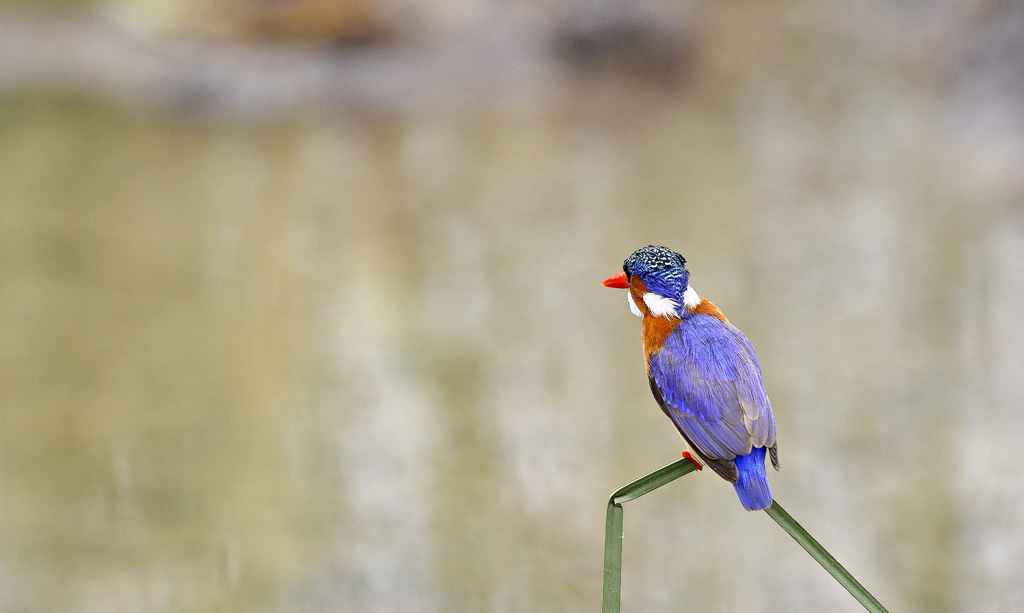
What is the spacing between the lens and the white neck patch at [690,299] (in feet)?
1.40

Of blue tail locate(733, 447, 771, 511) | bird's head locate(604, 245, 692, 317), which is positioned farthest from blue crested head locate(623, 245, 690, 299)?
blue tail locate(733, 447, 771, 511)

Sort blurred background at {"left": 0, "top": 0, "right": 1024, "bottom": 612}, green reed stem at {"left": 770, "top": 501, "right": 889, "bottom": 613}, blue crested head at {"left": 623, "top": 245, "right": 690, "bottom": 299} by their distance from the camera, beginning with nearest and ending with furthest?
green reed stem at {"left": 770, "top": 501, "right": 889, "bottom": 613} < blue crested head at {"left": 623, "top": 245, "right": 690, "bottom": 299} < blurred background at {"left": 0, "top": 0, "right": 1024, "bottom": 612}

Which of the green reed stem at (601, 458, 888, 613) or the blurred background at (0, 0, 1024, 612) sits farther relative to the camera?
the blurred background at (0, 0, 1024, 612)

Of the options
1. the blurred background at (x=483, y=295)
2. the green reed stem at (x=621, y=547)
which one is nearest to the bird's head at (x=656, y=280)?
the green reed stem at (x=621, y=547)

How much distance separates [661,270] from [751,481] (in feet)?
0.44

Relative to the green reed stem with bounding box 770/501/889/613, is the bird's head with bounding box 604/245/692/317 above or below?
above

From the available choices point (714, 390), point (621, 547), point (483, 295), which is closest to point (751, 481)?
point (714, 390)

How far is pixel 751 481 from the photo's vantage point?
0.43 m

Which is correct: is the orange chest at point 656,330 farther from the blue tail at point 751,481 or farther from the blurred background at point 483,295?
the blurred background at point 483,295

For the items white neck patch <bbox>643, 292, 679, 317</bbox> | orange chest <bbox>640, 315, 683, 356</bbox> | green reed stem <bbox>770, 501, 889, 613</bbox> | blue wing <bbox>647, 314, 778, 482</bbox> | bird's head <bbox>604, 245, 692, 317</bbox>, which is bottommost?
green reed stem <bbox>770, 501, 889, 613</bbox>

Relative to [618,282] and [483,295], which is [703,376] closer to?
[618,282]

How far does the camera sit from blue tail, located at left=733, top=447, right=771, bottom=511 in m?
0.42

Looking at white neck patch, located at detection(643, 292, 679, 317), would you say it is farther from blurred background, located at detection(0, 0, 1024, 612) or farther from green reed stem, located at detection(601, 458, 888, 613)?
blurred background, located at detection(0, 0, 1024, 612)

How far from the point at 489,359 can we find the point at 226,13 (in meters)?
1.42
